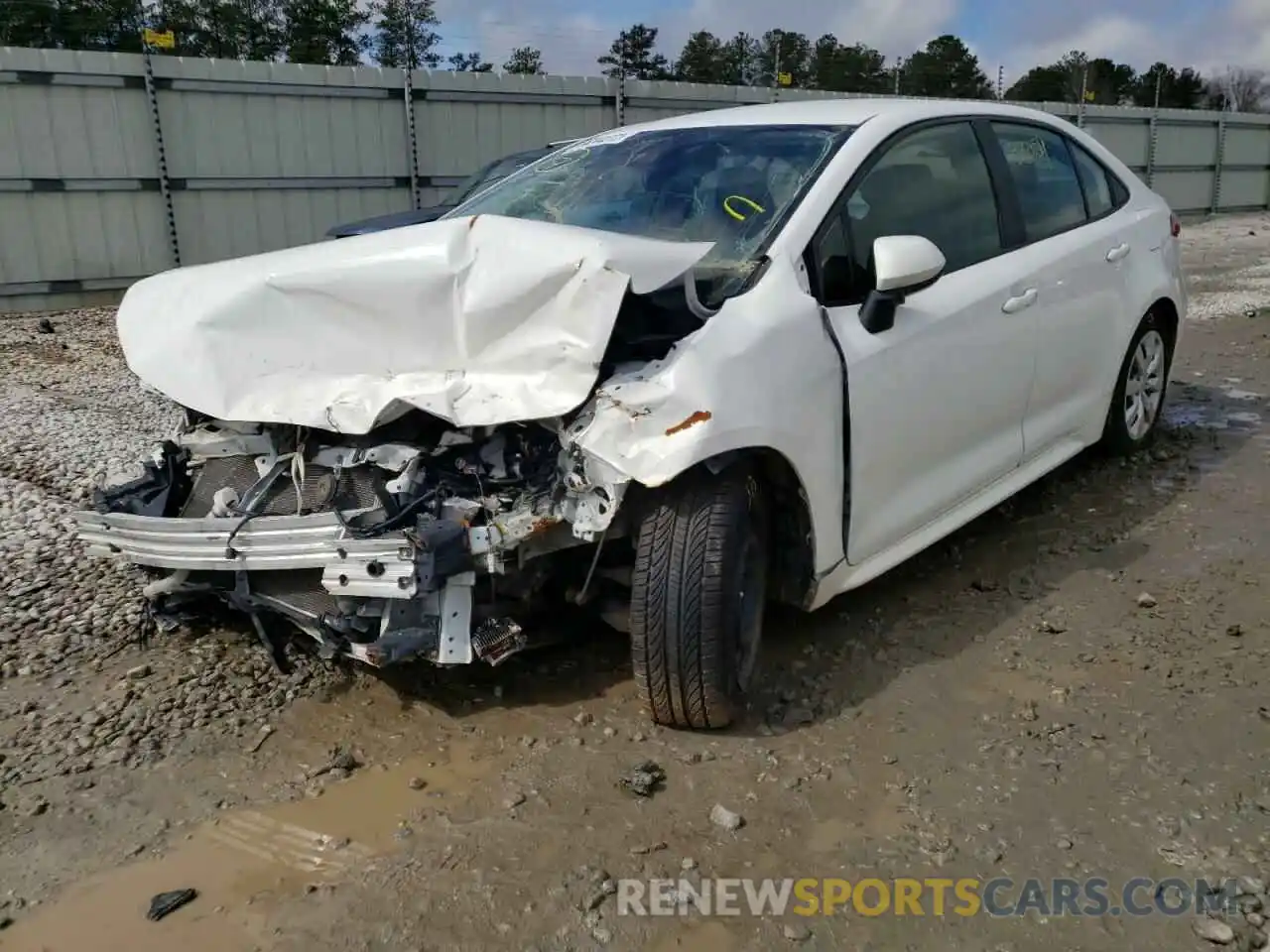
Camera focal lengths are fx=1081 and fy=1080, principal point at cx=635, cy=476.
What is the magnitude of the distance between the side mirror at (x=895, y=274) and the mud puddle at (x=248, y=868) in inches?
68.5

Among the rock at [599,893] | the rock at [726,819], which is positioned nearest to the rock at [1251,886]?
the rock at [726,819]

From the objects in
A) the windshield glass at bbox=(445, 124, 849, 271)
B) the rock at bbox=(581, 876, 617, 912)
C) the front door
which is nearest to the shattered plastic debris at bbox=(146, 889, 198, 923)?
the rock at bbox=(581, 876, 617, 912)

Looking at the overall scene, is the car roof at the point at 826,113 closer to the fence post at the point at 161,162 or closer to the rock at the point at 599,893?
the rock at the point at 599,893

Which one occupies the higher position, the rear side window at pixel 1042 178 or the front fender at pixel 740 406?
the rear side window at pixel 1042 178

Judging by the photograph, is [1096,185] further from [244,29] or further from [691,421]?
[244,29]

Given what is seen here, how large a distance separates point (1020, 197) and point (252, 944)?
3.66 metres

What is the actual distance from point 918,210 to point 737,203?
681 mm

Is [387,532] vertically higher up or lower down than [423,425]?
lower down

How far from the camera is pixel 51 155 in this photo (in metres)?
10.6

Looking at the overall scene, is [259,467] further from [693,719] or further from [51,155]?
[51,155]

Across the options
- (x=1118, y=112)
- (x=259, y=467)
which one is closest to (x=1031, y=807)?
(x=259, y=467)

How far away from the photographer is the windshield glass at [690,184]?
11.1 feet

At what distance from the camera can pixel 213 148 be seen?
11430 millimetres

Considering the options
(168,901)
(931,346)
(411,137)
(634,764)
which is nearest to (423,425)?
(634,764)
